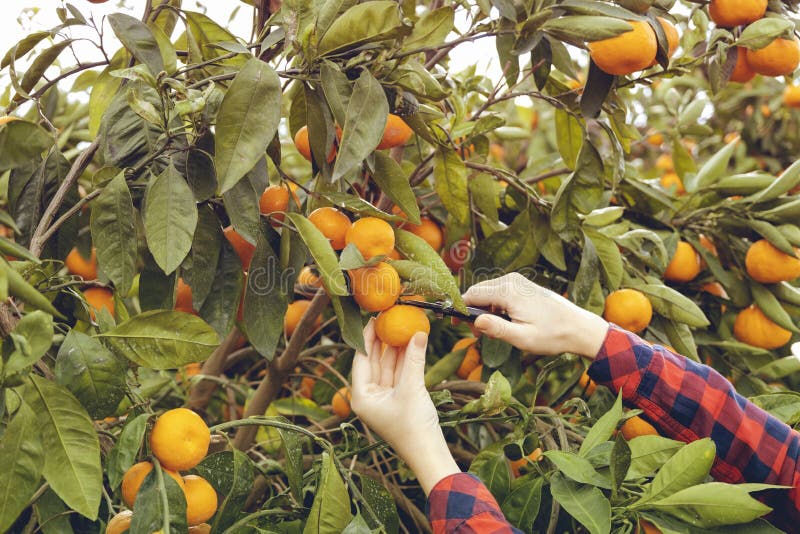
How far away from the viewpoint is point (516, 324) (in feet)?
3.20

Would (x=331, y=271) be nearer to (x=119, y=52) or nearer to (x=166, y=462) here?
(x=166, y=462)

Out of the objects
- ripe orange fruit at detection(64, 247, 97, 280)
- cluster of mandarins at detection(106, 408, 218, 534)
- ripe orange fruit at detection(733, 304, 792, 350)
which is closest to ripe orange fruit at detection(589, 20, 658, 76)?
ripe orange fruit at detection(733, 304, 792, 350)

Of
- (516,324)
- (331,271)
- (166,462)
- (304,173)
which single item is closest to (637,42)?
(516,324)

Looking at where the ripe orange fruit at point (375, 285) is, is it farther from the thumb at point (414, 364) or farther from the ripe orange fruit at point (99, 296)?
the ripe orange fruit at point (99, 296)

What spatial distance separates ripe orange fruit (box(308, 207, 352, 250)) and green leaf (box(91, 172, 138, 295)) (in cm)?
22

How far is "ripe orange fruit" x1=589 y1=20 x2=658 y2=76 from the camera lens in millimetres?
972

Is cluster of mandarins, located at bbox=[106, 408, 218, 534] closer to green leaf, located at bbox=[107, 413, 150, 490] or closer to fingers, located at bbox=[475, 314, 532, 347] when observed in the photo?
green leaf, located at bbox=[107, 413, 150, 490]

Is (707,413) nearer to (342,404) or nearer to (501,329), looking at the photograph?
(501,329)

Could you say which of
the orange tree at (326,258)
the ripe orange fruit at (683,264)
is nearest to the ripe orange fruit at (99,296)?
the orange tree at (326,258)

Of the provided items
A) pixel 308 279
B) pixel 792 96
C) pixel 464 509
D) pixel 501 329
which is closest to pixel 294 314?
pixel 308 279

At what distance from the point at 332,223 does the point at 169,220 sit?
0.71 feet

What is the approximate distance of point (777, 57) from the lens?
1.16 m

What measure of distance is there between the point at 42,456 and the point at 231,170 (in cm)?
33

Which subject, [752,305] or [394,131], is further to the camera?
[752,305]
